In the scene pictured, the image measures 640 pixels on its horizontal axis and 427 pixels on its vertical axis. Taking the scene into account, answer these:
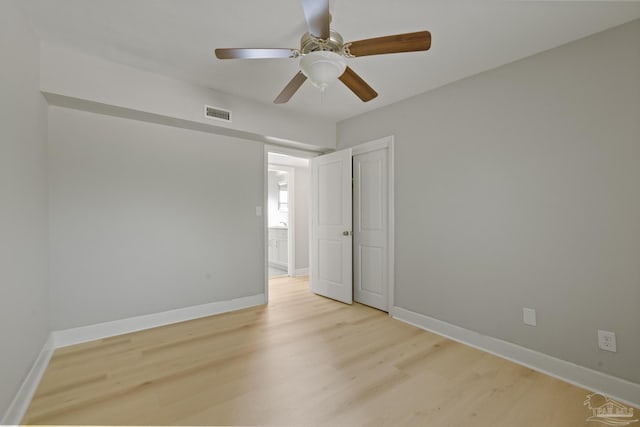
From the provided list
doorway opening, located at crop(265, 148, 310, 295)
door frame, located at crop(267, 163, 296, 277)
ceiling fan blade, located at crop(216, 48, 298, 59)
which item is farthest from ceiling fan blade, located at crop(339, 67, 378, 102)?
door frame, located at crop(267, 163, 296, 277)

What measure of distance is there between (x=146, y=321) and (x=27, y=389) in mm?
1151

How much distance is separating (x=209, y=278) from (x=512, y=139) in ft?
11.2

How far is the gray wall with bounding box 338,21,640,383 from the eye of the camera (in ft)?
6.38

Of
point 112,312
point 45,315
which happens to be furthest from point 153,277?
point 45,315

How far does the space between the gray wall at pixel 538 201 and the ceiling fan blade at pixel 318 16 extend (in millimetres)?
1814

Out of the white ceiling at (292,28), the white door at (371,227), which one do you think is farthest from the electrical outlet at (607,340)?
the white ceiling at (292,28)

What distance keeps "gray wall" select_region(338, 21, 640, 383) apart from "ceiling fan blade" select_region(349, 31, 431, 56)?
4.41ft

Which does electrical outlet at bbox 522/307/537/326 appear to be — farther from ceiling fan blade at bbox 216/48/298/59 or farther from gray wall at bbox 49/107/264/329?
gray wall at bbox 49/107/264/329

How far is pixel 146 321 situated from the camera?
2980 mm

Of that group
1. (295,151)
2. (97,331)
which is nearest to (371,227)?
(295,151)

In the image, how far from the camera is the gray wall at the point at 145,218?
8.61 feet

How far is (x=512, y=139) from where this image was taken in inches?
96.7

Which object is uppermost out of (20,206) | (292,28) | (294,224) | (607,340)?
(292,28)

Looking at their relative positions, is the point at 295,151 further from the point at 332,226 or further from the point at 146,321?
the point at 146,321
